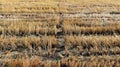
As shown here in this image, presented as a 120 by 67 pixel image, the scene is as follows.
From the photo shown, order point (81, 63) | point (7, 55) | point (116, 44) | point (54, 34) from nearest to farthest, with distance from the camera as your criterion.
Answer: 1. point (81, 63)
2. point (7, 55)
3. point (116, 44)
4. point (54, 34)

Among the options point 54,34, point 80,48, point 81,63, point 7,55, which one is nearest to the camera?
point 81,63

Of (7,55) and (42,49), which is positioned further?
(42,49)

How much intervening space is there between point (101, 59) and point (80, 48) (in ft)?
4.79

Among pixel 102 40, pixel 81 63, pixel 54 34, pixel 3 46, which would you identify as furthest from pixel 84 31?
pixel 81 63

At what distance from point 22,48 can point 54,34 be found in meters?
2.92

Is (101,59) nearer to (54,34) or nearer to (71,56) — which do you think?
(71,56)

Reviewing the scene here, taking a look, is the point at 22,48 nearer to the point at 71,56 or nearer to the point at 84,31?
the point at 71,56

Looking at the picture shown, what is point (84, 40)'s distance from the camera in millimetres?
11211

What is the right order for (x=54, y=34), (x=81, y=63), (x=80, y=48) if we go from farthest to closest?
(x=54, y=34) → (x=80, y=48) → (x=81, y=63)

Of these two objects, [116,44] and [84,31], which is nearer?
[116,44]

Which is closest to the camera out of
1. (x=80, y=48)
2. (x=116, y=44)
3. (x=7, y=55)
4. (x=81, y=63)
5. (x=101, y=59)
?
(x=81, y=63)

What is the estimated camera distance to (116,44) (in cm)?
1105

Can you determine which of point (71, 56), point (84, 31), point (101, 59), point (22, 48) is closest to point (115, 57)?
point (101, 59)

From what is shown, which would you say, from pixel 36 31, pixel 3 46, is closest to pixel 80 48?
pixel 3 46
